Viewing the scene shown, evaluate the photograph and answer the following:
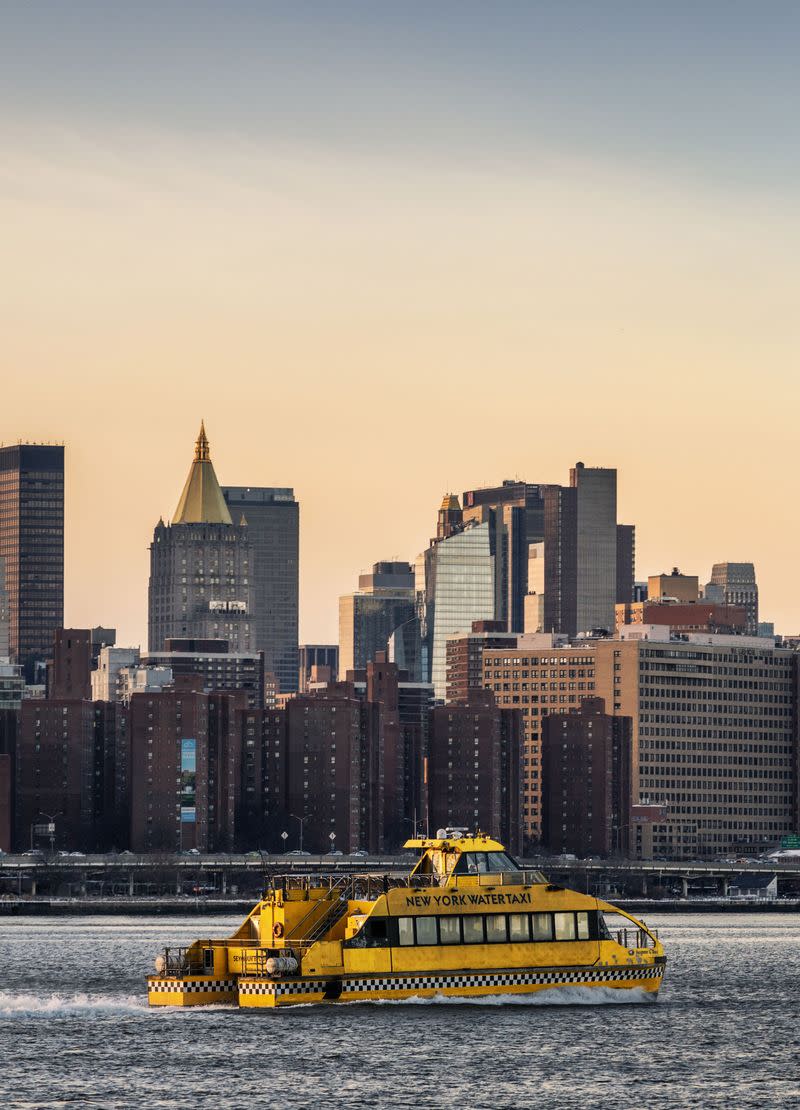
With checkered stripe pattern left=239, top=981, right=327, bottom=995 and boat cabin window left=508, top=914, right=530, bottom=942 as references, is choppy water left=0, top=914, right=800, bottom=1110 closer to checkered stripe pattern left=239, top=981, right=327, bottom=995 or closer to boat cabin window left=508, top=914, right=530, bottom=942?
checkered stripe pattern left=239, top=981, right=327, bottom=995

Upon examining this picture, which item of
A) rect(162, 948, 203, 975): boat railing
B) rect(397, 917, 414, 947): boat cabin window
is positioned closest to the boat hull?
rect(162, 948, 203, 975): boat railing

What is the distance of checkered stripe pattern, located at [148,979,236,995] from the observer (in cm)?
11569

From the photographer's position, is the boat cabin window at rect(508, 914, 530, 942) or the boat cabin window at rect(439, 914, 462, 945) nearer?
the boat cabin window at rect(439, 914, 462, 945)

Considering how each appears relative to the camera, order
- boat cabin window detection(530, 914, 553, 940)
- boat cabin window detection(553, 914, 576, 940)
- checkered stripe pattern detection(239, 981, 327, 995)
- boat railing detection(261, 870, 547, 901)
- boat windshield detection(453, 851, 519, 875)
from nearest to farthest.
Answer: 1. checkered stripe pattern detection(239, 981, 327, 995)
2. boat cabin window detection(530, 914, 553, 940)
3. boat railing detection(261, 870, 547, 901)
4. boat cabin window detection(553, 914, 576, 940)
5. boat windshield detection(453, 851, 519, 875)

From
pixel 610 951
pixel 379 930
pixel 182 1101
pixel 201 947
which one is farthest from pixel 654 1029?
pixel 182 1101

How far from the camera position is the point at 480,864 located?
116375 millimetres

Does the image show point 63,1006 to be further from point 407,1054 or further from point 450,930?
point 407,1054

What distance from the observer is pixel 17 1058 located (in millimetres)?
104875

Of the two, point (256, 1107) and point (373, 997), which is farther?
point (373, 997)

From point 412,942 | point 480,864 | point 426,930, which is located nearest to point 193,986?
point 412,942

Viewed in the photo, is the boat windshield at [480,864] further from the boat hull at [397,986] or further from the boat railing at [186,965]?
the boat railing at [186,965]

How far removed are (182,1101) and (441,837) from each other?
27.2 meters

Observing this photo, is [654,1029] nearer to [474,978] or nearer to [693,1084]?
[474,978]

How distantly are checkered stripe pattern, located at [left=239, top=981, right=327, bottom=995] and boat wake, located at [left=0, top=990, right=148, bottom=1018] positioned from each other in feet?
25.4
